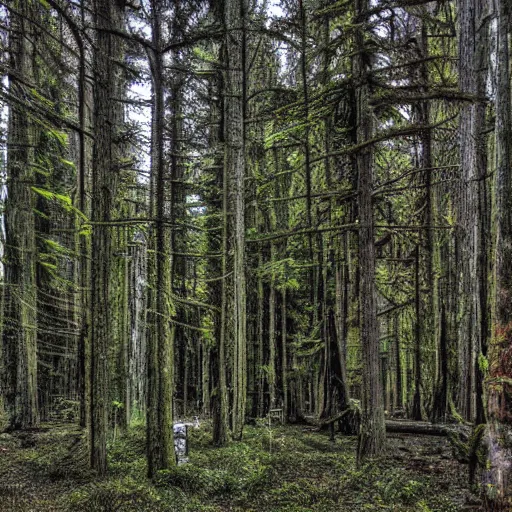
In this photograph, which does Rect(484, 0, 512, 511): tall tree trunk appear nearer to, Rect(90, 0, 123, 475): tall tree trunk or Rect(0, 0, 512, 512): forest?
Rect(0, 0, 512, 512): forest

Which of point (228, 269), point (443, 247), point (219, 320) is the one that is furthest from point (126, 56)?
point (443, 247)

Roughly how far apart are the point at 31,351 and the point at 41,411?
5.15 m

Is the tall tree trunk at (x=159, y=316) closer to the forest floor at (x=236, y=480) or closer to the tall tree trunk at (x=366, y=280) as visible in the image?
the forest floor at (x=236, y=480)

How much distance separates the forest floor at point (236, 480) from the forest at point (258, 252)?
6 centimetres

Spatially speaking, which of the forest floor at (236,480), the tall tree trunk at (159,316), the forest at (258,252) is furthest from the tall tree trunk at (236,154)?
the tall tree trunk at (159,316)

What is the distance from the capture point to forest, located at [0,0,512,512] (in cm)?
748

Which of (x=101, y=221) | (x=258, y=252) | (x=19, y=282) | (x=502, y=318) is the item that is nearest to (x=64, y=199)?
(x=101, y=221)

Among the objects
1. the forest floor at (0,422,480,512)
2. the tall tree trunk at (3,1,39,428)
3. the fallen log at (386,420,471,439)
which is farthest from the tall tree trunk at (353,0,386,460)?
the tall tree trunk at (3,1,39,428)

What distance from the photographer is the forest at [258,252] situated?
7480 millimetres

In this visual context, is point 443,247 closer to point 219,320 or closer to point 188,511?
point 219,320

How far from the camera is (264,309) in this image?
17891 millimetres

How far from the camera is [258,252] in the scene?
16.4 metres

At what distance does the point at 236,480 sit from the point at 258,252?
9129 mm

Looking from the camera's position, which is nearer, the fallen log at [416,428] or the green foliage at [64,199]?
the green foliage at [64,199]
